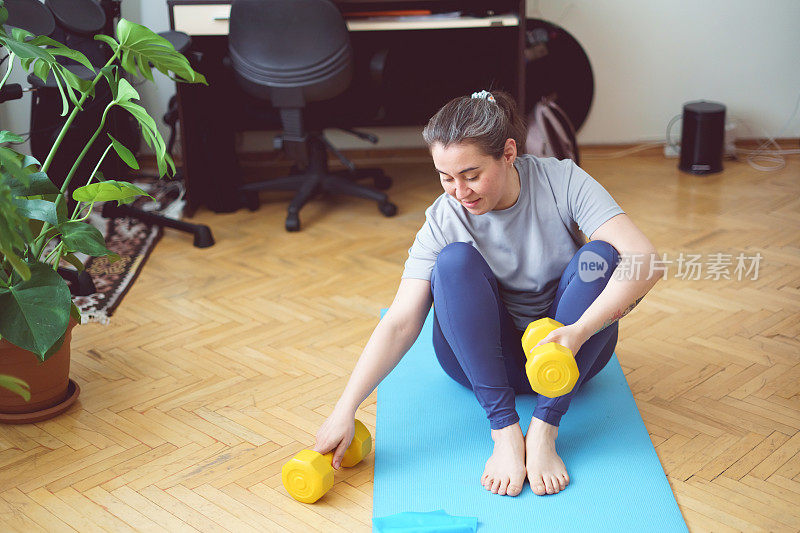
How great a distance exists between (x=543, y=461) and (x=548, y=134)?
2.14 m

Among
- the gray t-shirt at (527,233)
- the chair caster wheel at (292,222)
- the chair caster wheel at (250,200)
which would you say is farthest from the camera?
the chair caster wheel at (250,200)

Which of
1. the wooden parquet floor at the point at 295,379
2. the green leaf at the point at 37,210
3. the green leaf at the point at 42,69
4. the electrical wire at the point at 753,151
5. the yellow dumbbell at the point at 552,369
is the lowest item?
the electrical wire at the point at 753,151

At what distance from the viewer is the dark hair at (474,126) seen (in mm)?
1693

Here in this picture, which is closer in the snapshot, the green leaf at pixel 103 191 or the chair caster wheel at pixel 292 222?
the green leaf at pixel 103 191

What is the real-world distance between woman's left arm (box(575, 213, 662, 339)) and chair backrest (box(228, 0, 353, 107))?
1.75m

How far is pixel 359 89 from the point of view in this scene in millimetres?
3521

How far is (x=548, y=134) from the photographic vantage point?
366cm

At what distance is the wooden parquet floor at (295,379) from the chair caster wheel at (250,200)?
154 millimetres

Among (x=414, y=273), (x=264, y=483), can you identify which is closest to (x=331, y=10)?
(x=414, y=273)

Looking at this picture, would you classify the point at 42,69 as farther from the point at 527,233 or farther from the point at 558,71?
the point at 558,71

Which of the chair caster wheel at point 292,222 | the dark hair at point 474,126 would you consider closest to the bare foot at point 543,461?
the dark hair at point 474,126

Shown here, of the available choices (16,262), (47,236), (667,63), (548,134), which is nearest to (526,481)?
(16,262)

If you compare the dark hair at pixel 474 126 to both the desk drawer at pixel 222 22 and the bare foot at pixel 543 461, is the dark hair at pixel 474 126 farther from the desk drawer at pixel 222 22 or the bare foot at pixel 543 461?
the desk drawer at pixel 222 22

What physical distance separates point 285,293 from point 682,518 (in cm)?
153
